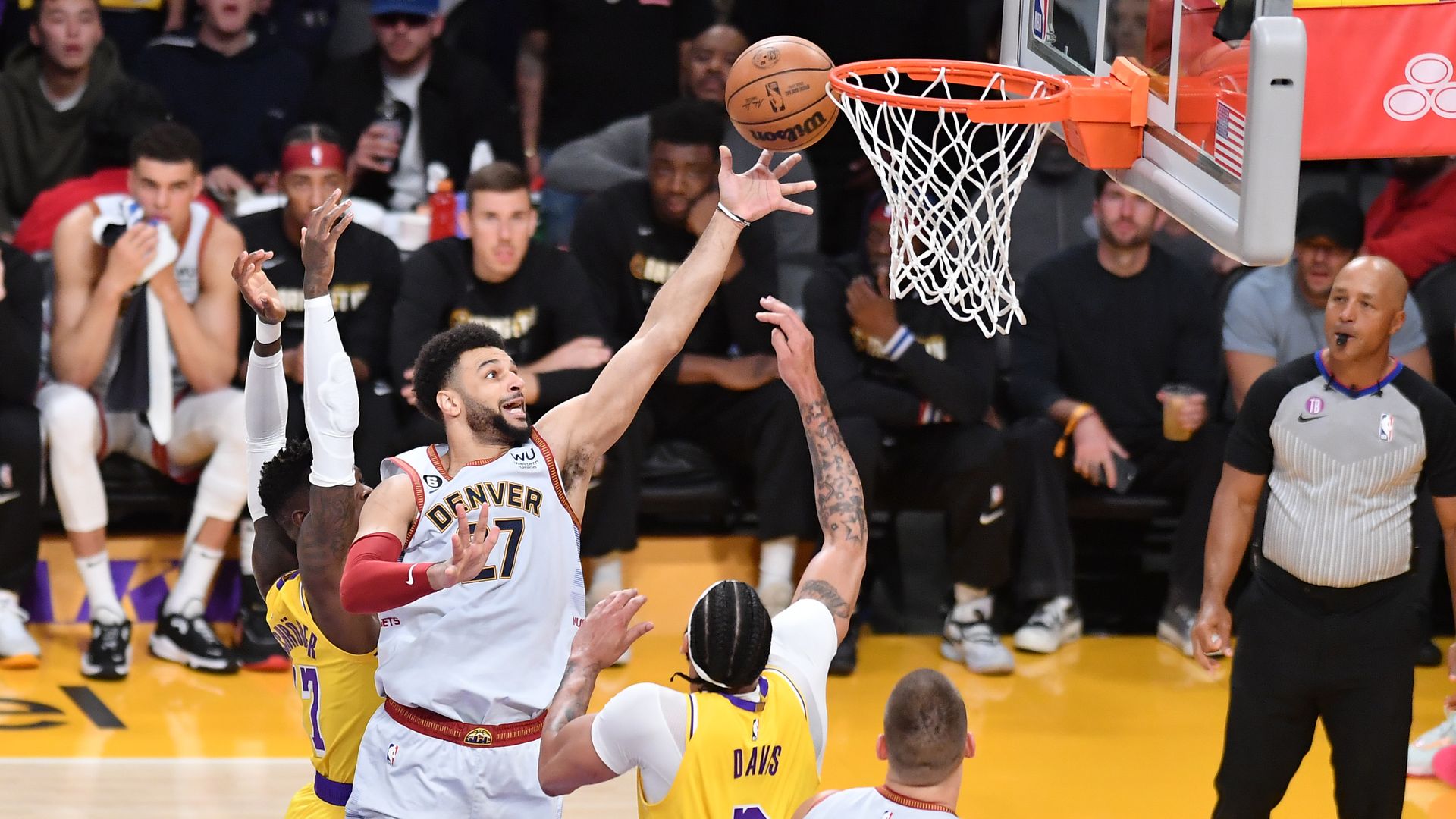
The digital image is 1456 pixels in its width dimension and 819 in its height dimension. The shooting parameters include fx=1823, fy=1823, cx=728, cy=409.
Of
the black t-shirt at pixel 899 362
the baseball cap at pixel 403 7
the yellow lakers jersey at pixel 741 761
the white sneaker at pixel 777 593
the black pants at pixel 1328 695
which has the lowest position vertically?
the white sneaker at pixel 777 593

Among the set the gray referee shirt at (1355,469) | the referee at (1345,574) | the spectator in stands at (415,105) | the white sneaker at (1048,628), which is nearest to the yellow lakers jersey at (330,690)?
A: the referee at (1345,574)

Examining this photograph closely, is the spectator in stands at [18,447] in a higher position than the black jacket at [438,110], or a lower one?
lower

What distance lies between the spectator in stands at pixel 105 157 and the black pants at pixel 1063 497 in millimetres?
3763

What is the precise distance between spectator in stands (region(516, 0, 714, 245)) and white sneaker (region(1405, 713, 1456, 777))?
182 inches

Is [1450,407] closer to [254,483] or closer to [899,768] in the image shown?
[899,768]

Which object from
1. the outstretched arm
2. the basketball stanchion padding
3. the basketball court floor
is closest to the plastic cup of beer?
the basketball court floor

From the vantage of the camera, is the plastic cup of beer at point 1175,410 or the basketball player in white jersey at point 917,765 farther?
the plastic cup of beer at point 1175,410

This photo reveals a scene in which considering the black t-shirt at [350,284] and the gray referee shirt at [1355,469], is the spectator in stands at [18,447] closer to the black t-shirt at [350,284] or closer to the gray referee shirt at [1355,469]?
the black t-shirt at [350,284]

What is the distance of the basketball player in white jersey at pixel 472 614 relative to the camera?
426 centimetres

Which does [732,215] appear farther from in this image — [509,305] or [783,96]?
[509,305]

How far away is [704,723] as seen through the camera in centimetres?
375

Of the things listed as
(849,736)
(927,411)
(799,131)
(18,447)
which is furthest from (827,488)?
(18,447)

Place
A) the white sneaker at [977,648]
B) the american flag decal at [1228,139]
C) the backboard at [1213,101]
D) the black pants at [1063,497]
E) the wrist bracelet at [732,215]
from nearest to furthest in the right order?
the backboard at [1213,101]
the american flag decal at [1228,139]
the wrist bracelet at [732,215]
the white sneaker at [977,648]
the black pants at [1063,497]

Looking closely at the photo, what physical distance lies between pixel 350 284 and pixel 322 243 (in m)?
3.63
